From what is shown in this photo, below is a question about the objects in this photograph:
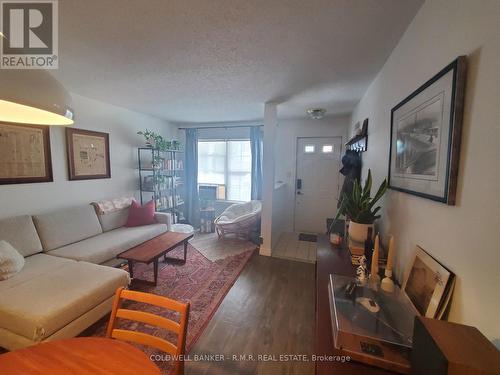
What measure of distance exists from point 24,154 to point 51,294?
1.76 metres

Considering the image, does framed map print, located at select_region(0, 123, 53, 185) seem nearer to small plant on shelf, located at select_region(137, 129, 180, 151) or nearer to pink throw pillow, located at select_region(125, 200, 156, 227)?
pink throw pillow, located at select_region(125, 200, 156, 227)

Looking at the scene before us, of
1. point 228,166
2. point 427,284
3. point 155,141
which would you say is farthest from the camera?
point 228,166

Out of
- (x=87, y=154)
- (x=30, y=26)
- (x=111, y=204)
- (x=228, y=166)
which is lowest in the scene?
(x=111, y=204)

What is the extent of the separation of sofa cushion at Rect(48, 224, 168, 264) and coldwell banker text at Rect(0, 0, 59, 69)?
1.82 metres

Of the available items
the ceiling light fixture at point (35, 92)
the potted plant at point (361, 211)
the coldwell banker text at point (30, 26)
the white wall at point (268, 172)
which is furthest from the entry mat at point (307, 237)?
the coldwell banker text at point (30, 26)

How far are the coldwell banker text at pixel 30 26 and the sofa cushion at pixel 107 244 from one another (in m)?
1.82

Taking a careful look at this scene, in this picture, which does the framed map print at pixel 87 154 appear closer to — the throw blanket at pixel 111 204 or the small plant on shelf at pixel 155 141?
the throw blanket at pixel 111 204

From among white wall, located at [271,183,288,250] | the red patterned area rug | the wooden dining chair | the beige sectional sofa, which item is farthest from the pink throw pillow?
the wooden dining chair

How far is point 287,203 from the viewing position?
4.52 m

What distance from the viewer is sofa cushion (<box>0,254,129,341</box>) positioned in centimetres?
142

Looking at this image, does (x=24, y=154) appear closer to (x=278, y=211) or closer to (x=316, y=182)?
(x=278, y=211)

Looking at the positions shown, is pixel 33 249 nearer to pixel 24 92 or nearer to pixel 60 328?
pixel 60 328

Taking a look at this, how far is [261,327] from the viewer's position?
1882 millimetres

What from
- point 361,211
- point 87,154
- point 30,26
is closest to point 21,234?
point 87,154
